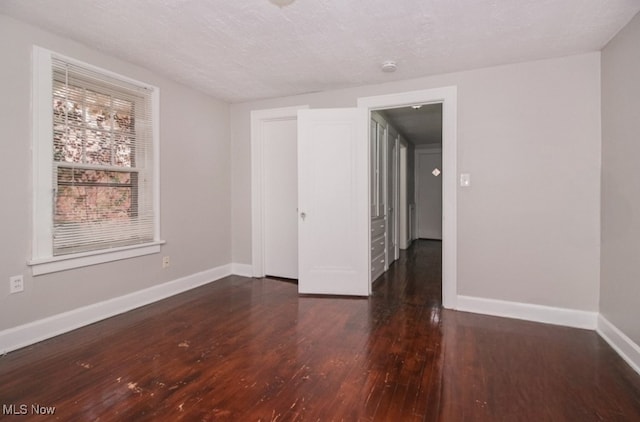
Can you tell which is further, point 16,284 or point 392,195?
point 392,195

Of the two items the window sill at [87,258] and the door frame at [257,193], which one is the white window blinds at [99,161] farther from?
the door frame at [257,193]

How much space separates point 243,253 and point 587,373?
3.65 metres

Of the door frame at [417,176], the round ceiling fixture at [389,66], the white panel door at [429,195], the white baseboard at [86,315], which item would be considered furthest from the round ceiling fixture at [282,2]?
the white panel door at [429,195]

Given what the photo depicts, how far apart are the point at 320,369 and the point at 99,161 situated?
8.34 ft

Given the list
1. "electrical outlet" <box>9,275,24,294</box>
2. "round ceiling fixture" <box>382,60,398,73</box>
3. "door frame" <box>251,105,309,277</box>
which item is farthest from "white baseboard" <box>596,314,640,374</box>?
"electrical outlet" <box>9,275,24,294</box>

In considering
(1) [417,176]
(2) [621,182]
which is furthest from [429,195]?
(2) [621,182]

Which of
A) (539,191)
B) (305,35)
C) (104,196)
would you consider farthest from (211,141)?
(539,191)

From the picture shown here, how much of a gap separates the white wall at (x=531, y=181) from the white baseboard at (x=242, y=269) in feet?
8.55

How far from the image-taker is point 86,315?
2711mm

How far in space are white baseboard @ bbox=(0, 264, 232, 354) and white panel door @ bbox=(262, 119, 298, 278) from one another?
38.6 inches

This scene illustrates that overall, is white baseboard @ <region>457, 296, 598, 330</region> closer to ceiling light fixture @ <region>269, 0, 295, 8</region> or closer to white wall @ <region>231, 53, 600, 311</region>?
white wall @ <region>231, 53, 600, 311</region>

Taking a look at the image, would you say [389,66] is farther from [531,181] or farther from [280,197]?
[280,197]

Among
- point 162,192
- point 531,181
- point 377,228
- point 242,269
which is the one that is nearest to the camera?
point 531,181

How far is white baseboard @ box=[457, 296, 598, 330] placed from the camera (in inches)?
106
